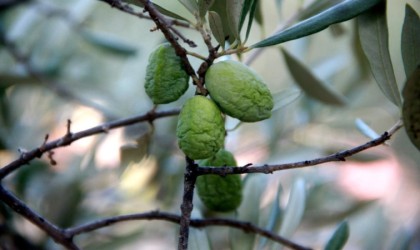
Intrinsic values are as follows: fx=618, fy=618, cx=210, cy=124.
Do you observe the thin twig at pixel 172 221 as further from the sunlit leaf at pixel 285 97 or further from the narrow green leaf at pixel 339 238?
the sunlit leaf at pixel 285 97

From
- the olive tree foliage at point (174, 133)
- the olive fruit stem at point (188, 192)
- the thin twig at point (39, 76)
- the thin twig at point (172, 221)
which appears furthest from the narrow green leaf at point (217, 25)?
the thin twig at point (39, 76)

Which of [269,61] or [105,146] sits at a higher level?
[269,61]

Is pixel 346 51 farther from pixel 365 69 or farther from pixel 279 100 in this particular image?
pixel 279 100

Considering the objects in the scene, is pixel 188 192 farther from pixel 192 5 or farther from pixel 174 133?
pixel 174 133

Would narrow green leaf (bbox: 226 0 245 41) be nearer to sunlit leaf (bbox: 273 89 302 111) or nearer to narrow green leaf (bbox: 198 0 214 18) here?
narrow green leaf (bbox: 198 0 214 18)

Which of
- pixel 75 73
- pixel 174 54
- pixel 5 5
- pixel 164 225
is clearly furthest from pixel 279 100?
pixel 75 73

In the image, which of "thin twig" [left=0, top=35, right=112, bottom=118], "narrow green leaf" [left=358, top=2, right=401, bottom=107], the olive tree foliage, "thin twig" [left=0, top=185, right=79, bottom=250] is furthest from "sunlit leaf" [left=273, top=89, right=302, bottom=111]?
"thin twig" [left=0, top=35, right=112, bottom=118]

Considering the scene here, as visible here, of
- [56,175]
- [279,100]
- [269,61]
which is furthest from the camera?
[269,61]
